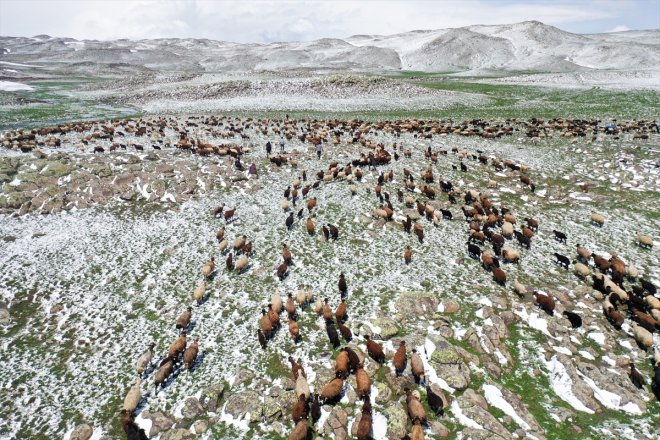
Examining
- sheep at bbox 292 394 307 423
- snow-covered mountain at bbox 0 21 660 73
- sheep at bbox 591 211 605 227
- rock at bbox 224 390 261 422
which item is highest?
snow-covered mountain at bbox 0 21 660 73

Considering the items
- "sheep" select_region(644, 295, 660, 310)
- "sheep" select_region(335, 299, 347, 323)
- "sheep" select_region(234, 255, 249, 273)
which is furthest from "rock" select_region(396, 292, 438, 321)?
"sheep" select_region(644, 295, 660, 310)

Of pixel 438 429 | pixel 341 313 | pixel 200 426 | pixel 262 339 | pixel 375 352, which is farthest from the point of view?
pixel 341 313

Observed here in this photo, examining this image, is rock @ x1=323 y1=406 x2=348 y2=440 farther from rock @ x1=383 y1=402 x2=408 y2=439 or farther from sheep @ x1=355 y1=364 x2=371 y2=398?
rock @ x1=383 y1=402 x2=408 y2=439

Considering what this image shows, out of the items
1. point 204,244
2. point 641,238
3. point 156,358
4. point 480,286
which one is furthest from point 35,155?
point 641,238

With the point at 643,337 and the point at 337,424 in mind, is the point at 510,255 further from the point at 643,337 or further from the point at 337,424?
the point at 337,424

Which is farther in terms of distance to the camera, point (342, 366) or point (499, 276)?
point (499, 276)

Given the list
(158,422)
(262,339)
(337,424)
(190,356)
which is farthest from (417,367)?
(158,422)

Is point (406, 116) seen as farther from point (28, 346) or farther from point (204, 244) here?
point (28, 346)
